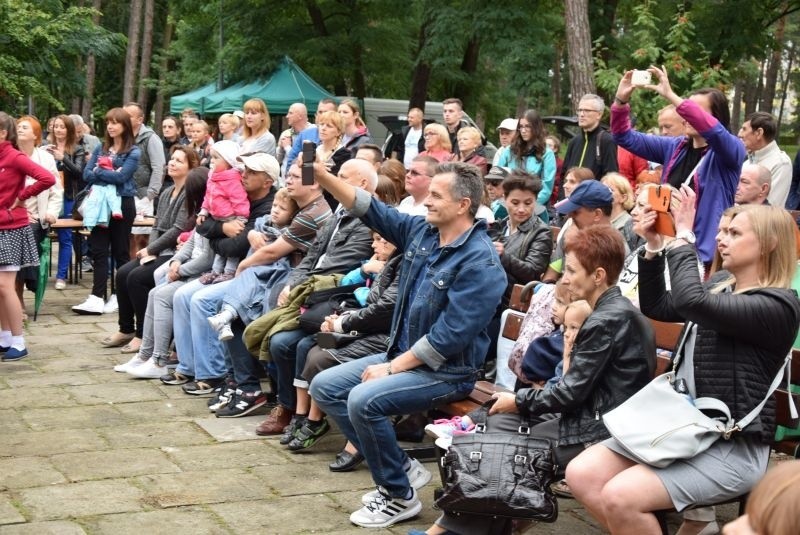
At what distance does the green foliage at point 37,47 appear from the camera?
51.6ft

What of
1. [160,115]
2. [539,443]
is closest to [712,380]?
[539,443]

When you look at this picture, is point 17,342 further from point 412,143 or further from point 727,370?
point 727,370

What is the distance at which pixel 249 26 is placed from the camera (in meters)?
25.1

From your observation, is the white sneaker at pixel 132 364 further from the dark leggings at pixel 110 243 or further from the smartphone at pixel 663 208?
the smartphone at pixel 663 208

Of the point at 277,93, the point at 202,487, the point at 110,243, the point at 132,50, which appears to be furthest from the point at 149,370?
the point at 132,50

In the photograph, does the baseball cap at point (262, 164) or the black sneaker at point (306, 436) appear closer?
the black sneaker at point (306, 436)

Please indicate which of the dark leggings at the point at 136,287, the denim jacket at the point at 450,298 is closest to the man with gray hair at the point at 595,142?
the dark leggings at the point at 136,287

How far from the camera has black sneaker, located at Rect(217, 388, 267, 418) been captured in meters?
7.23

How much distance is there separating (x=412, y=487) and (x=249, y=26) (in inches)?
829

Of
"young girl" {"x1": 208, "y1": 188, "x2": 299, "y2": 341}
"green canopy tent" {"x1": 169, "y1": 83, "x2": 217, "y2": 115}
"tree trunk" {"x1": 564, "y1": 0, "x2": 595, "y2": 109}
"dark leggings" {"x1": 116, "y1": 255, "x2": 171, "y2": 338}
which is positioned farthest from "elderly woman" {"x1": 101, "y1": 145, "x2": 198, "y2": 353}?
"green canopy tent" {"x1": 169, "y1": 83, "x2": 217, "y2": 115}

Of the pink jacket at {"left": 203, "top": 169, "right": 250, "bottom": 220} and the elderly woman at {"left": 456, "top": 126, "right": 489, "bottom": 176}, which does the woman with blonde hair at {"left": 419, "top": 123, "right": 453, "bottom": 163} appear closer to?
the elderly woman at {"left": 456, "top": 126, "right": 489, "bottom": 176}

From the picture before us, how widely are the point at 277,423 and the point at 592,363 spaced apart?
2879 millimetres

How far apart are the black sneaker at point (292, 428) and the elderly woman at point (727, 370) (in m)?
2.60

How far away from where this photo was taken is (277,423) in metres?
6.79
